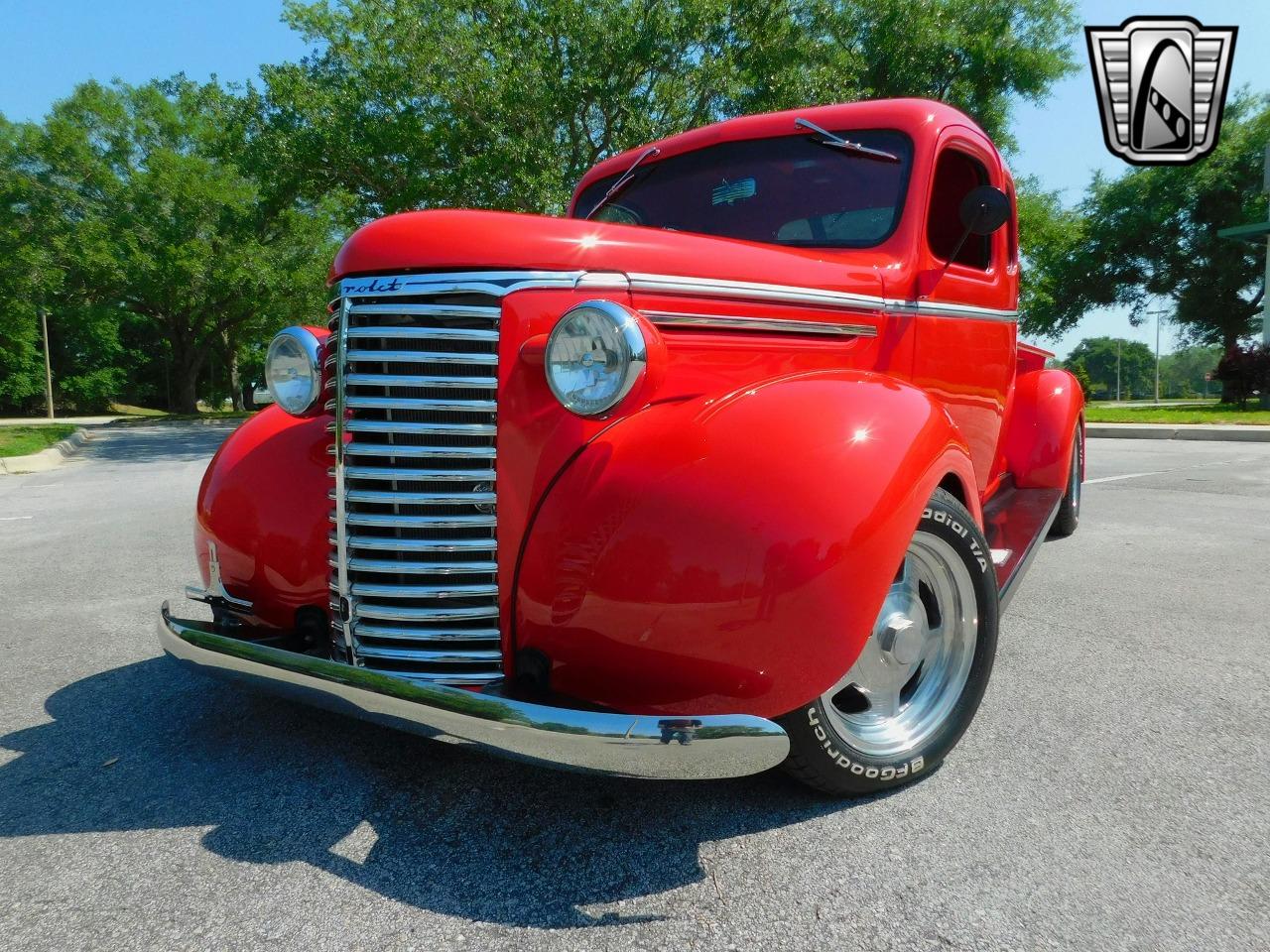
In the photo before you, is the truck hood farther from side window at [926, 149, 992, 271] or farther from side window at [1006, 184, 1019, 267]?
side window at [1006, 184, 1019, 267]

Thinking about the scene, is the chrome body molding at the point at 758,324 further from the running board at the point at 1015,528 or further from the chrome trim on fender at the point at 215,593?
the chrome trim on fender at the point at 215,593

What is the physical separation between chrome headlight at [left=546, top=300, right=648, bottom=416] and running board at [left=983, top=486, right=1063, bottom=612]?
1.49m

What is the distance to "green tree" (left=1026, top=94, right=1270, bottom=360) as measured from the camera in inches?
1075

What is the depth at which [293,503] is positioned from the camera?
100 inches

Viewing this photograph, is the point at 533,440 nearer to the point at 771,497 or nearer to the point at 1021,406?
the point at 771,497

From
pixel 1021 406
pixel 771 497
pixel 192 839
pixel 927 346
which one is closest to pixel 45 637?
pixel 192 839

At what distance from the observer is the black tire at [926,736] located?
212cm

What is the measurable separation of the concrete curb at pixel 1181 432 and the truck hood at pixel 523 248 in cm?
1462

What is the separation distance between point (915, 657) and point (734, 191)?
6.09 feet

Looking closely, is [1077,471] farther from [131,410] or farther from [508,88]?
[131,410]

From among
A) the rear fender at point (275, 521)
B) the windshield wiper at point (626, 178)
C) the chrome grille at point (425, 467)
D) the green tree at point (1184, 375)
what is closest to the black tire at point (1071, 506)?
the windshield wiper at point (626, 178)

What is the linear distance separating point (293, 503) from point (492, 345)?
34.3 inches

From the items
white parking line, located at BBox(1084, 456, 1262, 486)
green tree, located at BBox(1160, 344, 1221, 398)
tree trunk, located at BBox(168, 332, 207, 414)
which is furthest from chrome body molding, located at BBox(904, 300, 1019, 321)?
green tree, located at BBox(1160, 344, 1221, 398)

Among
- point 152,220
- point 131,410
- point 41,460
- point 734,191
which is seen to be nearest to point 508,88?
point 41,460
